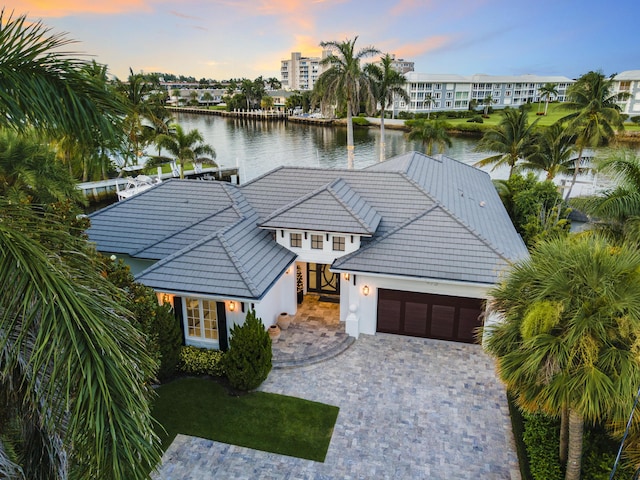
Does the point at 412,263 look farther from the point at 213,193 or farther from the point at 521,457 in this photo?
the point at 213,193

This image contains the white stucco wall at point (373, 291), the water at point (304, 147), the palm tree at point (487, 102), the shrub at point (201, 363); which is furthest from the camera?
the palm tree at point (487, 102)

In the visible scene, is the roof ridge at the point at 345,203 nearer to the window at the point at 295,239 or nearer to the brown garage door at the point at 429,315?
the window at the point at 295,239

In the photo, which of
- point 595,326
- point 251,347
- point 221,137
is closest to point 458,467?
point 595,326

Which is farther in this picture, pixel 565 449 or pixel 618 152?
A: pixel 618 152

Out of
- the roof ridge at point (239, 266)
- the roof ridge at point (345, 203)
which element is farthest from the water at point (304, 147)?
Answer: the roof ridge at point (239, 266)

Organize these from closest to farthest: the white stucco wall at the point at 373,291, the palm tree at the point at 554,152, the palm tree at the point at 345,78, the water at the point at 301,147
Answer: the white stucco wall at the point at 373,291, the palm tree at the point at 554,152, the palm tree at the point at 345,78, the water at the point at 301,147

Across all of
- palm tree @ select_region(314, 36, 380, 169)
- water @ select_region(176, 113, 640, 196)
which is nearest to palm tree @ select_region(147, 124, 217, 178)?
palm tree @ select_region(314, 36, 380, 169)
